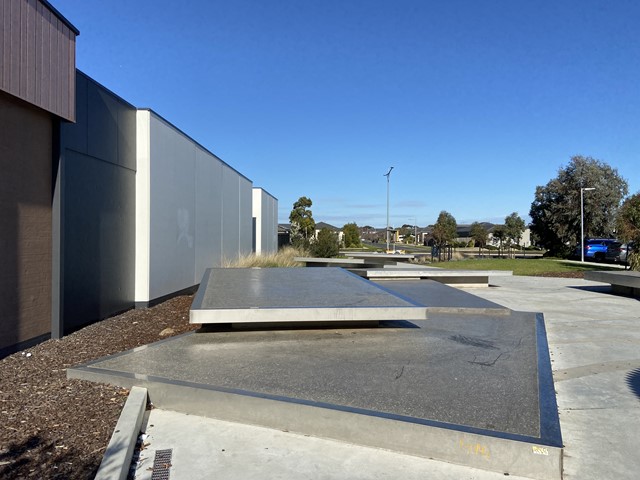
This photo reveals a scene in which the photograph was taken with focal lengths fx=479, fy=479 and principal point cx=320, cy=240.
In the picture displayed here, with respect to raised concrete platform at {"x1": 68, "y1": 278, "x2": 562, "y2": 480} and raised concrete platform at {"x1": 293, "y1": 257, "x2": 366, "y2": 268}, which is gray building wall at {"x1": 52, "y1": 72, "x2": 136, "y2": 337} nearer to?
raised concrete platform at {"x1": 68, "y1": 278, "x2": 562, "y2": 480}

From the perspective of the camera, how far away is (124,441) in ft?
11.0

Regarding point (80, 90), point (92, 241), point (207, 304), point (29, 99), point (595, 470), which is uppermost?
point (80, 90)

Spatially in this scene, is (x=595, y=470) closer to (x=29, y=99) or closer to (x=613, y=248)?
(x=29, y=99)

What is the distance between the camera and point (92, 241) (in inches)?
307

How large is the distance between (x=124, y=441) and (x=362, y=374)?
2.38 m

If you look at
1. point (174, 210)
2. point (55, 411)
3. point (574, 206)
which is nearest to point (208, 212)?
point (174, 210)

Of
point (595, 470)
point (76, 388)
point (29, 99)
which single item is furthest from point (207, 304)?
point (595, 470)

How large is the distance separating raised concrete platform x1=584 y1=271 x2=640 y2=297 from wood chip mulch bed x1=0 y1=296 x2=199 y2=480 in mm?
12038

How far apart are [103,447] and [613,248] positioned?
36221 mm

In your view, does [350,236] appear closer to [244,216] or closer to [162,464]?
[244,216]

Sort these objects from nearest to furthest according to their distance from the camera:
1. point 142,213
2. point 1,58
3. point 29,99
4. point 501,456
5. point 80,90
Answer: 1. point 501,456
2. point 1,58
3. point 29,99
4. point 80,90
5. point 142,213

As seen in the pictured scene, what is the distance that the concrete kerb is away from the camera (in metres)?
3.00

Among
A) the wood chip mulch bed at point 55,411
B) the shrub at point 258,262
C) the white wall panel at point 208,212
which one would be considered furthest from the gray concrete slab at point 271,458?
the shrub at point 258,262

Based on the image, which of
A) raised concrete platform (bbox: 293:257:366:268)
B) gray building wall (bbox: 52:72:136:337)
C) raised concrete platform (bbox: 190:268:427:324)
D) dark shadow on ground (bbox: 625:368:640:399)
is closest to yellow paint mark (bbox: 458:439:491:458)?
dark shadow on ground (bbox: 625:368:640:399)
